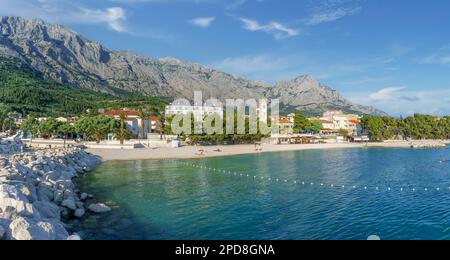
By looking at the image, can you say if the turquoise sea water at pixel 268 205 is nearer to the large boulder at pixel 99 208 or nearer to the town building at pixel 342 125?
the large boulder at pixel 99 208

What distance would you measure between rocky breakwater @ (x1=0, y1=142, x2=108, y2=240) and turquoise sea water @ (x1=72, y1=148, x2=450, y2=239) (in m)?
1.75

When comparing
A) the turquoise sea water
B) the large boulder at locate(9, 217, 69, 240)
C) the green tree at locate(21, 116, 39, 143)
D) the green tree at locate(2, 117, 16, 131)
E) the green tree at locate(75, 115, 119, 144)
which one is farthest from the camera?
the green tree at locate(2, 117, 16, 131)

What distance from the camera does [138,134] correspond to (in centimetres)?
10350

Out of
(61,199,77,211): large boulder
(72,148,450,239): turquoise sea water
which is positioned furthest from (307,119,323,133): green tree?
(61,199,77,211): large boulder

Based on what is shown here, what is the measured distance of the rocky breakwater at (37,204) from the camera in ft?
37.0

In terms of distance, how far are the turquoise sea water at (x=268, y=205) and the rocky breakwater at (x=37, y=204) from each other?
1.75 m

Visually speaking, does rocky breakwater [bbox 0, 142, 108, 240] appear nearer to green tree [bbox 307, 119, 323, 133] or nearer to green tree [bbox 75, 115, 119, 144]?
green tree [bbox 75, 115, 119, 144]

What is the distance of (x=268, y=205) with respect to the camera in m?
23.3

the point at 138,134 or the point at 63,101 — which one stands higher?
A: the point at 63,101

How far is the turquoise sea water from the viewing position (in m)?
17.4

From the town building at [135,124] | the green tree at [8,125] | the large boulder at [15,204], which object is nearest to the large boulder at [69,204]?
the large boulder at [15,204]
